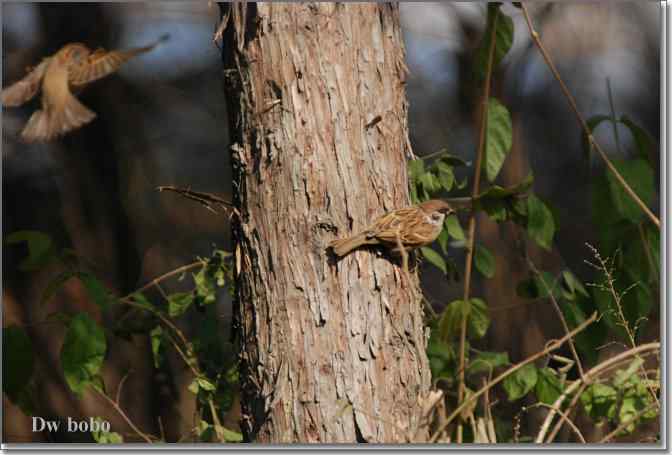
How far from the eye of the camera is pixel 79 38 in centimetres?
372

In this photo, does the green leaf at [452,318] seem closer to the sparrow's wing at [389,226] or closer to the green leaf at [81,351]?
the sparrow's wing at [389,226]

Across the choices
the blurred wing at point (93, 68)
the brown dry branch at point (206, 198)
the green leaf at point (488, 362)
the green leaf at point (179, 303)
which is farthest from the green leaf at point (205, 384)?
the blurred wing at point (93, 68)

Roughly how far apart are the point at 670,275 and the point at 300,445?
3.41 feet

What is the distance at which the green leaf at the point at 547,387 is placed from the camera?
7.04ft

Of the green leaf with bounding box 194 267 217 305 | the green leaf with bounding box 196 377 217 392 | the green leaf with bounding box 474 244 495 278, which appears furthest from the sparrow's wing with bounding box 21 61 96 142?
the green leaf with bounding box 474 244 495 278

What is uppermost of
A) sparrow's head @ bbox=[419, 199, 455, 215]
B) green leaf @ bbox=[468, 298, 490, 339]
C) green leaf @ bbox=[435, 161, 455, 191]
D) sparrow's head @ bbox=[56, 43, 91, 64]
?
sparrow's head @ bbox=[56, 43, 91, 64]

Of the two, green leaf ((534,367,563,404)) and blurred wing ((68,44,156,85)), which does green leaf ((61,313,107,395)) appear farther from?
green leaf ((534,367,563,404))

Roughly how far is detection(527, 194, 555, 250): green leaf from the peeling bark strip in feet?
2.27

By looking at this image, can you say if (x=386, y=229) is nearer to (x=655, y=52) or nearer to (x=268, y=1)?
(x=268, y=1)

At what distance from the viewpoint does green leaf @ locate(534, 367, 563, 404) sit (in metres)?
2.14

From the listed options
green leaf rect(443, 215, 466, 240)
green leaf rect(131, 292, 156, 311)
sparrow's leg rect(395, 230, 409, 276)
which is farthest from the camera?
green leaf rect(131, 292, 156, 311)

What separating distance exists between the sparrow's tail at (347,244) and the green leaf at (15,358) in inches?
42.9

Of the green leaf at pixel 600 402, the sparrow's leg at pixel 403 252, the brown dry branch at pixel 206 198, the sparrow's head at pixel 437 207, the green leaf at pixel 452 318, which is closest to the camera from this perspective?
the sparrow's leg at pixel 403 252

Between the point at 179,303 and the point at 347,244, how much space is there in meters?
1.00
